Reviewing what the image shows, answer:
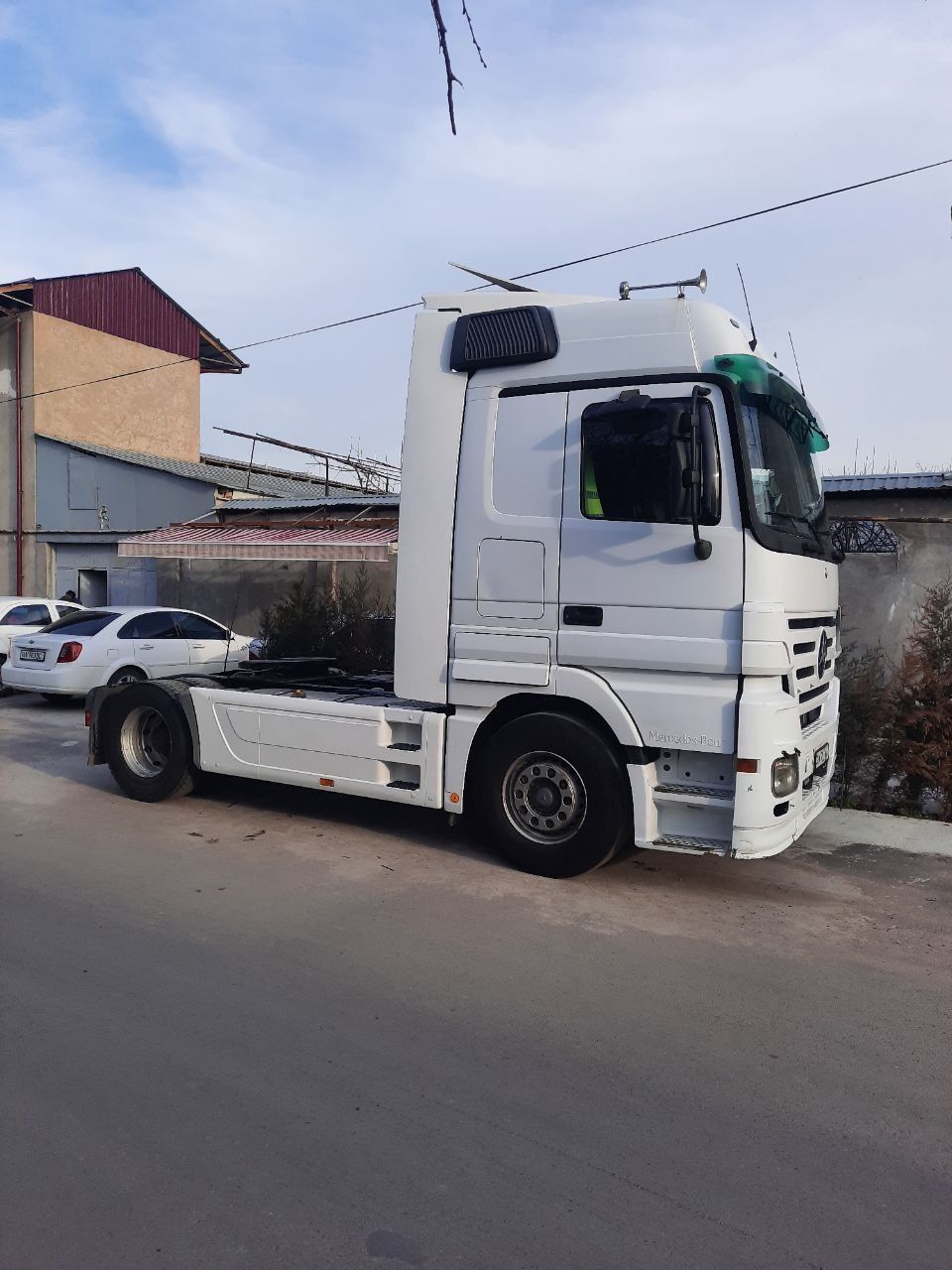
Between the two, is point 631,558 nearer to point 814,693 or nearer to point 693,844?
point 814,693

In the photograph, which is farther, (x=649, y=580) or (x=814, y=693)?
(x=814, y=693)

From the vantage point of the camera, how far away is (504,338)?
20.6ft

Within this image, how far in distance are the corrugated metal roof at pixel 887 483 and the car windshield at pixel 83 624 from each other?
954 centimetres

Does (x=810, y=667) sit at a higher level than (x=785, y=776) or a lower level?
higher

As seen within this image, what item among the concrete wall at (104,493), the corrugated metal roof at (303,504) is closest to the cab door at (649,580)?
the corrugated metal roof at (303,504)

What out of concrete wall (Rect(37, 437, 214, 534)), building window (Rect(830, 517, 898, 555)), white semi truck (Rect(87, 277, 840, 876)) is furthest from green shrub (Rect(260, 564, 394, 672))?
concrete wall (Rect(37, 437, 214, 534))

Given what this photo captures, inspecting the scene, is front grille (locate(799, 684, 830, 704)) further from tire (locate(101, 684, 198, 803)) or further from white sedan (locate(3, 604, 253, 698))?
white sedan (locate(3, 604, 253, 698))

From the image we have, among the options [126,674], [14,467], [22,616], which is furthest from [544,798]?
[14,467]

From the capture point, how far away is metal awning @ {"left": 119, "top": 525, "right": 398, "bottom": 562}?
14.9m

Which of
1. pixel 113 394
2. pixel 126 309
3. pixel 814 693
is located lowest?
pixel 814 693

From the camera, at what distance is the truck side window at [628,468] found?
5695 millimetres

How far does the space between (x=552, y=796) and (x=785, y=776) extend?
1392mm

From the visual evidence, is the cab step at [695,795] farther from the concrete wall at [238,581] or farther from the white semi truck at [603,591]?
the concrete wall at [238,581]

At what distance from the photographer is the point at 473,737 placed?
6.37 meters
